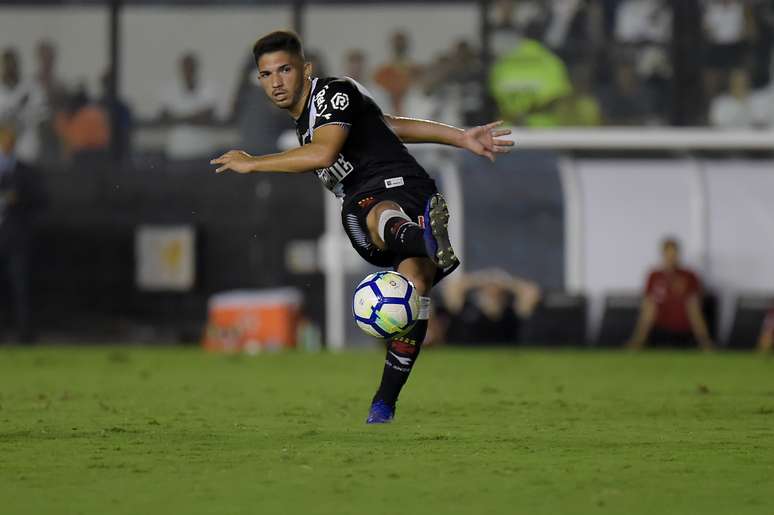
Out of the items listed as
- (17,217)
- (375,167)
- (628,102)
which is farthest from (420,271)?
(628,102)

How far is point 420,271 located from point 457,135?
78 cm

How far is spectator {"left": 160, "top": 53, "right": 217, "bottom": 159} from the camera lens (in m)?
23.0

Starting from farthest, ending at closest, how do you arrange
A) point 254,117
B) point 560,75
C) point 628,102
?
point 254,117 → point 560,75 → point 628,102

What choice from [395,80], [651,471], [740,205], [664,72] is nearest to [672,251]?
[740,205]

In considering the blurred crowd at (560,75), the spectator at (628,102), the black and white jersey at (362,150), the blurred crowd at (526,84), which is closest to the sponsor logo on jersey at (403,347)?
the black and white jersey at (362,150)

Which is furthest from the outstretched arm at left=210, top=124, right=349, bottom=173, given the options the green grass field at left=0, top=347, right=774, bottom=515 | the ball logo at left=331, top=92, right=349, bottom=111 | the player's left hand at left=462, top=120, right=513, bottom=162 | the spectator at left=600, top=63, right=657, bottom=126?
the spectator at left=600, top=63, right=657, bottom=126

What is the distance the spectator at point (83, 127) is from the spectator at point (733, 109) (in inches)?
347

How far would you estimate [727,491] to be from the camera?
5812mm

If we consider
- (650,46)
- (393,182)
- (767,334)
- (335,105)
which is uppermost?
(650,46)

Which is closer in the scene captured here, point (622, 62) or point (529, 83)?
point (529, 83)

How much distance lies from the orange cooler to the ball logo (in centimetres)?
1222

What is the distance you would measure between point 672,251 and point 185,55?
808 cm

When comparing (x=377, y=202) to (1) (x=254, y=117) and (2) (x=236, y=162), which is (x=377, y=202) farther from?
(1) (x=254, y=117)

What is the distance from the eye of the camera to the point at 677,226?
21.3m
